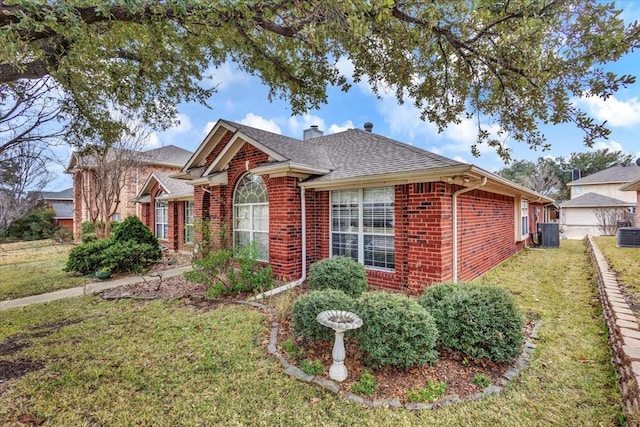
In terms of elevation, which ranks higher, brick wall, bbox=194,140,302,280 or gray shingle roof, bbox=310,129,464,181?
gray shingle roof, bbox=310,129,464,181

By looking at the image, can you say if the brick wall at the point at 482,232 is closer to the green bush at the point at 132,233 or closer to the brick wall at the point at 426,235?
the brick wall at the point at 426,235

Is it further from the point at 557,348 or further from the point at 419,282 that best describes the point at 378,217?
the point at 557,348

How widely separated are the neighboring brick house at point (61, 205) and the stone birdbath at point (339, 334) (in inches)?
1597

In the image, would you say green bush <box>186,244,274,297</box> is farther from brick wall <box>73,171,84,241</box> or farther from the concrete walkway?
brick wall <box>73,171,84,241</box>

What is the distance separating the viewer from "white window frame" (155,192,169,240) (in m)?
17.4

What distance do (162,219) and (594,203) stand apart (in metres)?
38.0

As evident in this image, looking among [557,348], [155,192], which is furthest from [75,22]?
[155,192]

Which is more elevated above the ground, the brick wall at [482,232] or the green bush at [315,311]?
the brick wall at [482,232]

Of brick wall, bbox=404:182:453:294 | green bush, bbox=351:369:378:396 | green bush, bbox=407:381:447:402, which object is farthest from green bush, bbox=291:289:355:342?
brick wall, bbox=404:182:453:294

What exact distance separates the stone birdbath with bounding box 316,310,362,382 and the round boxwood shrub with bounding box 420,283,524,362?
50.4 inches

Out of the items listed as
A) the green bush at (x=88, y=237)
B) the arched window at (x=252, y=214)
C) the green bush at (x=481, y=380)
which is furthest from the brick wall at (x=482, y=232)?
the green bush at (x=88, y=237)

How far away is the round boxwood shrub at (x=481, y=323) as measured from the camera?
379 cm

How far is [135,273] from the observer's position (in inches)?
418

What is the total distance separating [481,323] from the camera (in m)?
3.86
